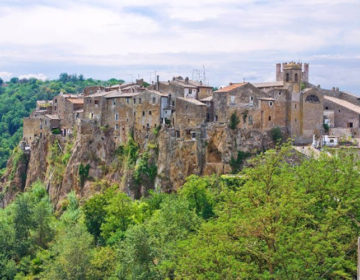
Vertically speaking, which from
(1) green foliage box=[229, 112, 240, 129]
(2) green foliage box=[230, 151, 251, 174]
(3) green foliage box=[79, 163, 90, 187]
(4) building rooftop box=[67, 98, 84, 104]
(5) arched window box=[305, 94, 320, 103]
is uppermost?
(5) arched window box=[305, 94, 320, 103]

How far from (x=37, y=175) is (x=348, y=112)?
4299 cm

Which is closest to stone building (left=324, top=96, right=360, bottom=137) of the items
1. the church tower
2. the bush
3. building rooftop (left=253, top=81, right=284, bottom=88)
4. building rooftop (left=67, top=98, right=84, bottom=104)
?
the church tower

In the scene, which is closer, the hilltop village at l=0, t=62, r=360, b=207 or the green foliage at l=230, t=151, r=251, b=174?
the green foliage at l=230, t=151, r=251, b=174

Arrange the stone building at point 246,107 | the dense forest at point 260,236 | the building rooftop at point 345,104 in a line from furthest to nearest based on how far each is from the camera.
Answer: the building rooftop at point 345,104 < the stone building at point 246,107 < the dense forest at point 260,236

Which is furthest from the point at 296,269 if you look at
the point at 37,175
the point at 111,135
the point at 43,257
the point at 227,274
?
the point at 37,175

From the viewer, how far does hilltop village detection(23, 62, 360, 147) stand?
203 ft

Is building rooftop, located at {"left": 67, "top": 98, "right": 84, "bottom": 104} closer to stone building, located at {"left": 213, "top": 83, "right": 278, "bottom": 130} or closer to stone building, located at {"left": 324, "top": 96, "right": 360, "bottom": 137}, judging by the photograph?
stone building, located at {"left": 213, "top": 83, "right": 278, "bottom": 130}

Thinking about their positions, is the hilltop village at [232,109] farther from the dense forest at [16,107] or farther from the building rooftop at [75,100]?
the dense forest at [16,107]

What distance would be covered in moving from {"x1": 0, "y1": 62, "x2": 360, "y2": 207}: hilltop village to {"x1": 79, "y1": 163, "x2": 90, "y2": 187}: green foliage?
0.41 feet

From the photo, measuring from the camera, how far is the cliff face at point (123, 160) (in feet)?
200

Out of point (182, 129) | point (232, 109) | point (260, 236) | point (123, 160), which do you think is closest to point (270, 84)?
point (232, 109)

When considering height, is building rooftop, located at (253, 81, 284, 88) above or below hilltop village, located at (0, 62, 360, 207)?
above

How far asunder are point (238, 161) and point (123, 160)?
51.4 ft

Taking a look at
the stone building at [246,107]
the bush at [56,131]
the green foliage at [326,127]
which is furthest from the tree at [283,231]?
the bush at [56,131]
